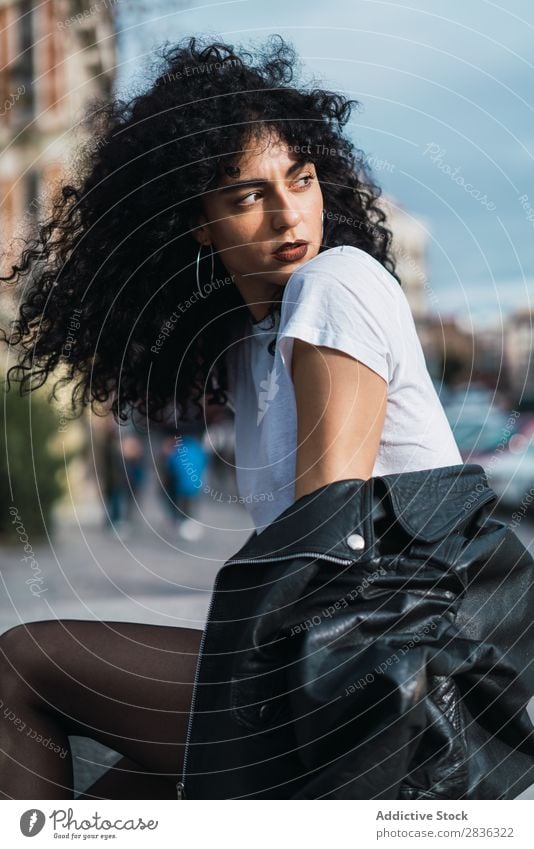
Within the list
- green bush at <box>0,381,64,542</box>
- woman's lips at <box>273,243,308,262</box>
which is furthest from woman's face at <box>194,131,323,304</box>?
green bush at <box>0,381,64,542</box>

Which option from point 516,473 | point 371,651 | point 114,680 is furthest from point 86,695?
point 516,473

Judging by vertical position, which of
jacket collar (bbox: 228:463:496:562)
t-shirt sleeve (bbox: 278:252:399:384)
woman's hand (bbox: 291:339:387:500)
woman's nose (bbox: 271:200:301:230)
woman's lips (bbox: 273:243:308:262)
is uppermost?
woman's nose (bbox: 271:200:301:230)

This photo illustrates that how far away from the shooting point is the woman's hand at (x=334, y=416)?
1647mm

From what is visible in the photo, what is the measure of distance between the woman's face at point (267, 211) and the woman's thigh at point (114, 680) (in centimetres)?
70

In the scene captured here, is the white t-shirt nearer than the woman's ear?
Yes

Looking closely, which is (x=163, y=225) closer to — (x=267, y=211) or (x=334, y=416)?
(x=267, y=211)

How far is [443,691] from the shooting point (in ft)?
5.32

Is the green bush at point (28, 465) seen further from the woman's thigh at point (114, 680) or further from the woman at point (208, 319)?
the woman's thigh at point (114, 680)

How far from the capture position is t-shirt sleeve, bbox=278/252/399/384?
5.56 ft

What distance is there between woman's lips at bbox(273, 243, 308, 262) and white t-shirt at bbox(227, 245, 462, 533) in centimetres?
8

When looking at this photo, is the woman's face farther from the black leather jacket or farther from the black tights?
the black tights

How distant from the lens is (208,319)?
7.91 ft

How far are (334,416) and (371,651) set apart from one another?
1.13 ft
